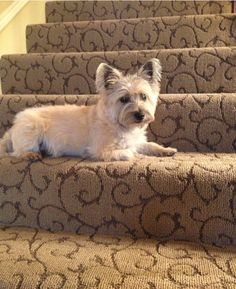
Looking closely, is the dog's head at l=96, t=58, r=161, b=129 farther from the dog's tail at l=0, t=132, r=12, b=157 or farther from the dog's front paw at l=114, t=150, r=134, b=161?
the dog's tail at l=0, t=132, r=12, b=157

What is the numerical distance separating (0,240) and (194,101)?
107cm

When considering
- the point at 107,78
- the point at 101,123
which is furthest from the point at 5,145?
the point at 107,78

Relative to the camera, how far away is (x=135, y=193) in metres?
1.41

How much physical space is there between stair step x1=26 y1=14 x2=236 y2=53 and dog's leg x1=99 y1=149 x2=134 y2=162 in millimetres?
942

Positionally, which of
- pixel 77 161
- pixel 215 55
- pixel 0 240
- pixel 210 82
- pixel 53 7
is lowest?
pixel 0 240

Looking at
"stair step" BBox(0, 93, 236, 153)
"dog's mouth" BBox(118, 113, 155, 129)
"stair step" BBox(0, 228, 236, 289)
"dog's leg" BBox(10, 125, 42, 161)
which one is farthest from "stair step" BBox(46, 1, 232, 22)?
"stair step" BBox(0, 228, 236, 289)

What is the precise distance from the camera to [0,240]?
1401 mm

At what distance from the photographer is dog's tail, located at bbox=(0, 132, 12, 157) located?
1893 mm

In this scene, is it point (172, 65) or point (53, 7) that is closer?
point (172, 65)

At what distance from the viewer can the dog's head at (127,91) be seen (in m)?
1.84

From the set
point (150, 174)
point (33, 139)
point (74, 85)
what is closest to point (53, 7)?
point (74, 85)

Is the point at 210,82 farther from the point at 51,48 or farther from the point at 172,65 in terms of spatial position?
the point at 51,48

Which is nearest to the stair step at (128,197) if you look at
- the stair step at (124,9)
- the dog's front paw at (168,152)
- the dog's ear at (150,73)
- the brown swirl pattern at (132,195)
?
the brown swirl pattern at (132,195)

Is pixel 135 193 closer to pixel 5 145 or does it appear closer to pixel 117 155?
pixel 117 155
